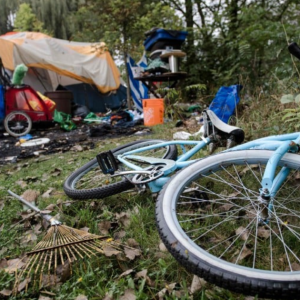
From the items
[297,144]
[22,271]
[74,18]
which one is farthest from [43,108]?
[74,18]

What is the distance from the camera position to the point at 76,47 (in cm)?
963

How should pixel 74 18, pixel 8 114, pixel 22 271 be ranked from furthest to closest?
pixel 74 18 < pixel 8 114 < pixel 22 271

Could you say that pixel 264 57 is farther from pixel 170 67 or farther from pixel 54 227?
pixel 54 227

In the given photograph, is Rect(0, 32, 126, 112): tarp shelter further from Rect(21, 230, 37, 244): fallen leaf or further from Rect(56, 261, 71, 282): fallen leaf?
Rect(56, 261, 71, 282): fallen leaf

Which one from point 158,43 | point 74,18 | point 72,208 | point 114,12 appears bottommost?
point 72,208

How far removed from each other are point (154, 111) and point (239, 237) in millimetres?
4045

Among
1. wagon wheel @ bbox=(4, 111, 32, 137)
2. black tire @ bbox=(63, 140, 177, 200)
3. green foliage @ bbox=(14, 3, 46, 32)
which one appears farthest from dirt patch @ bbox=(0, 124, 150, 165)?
green foliage @ bbox=(14, 3, 46, 32)

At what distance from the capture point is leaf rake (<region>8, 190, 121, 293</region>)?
1220mm

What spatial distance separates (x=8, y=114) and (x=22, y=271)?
5185 millimetres

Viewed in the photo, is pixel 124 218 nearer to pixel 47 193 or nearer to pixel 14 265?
pixel 14 265

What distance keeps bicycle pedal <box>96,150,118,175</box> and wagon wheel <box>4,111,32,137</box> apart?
4.47 m

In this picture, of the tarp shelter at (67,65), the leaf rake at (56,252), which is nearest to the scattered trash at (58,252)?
the leaf rake at (56,252)

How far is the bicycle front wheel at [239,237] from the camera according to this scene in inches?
33.3

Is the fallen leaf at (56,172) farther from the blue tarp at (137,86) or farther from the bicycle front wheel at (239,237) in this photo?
the blue tarp at (137,86)
